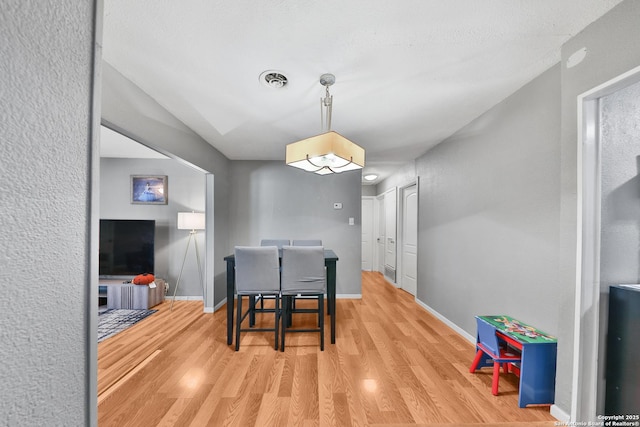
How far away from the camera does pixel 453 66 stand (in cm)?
175

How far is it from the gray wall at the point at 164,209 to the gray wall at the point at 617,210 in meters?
4.28

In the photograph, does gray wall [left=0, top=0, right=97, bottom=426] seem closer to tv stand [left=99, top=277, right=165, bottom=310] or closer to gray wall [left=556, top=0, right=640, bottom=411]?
Result: gray wall [left=556, top=0, right=640, bottom=411]

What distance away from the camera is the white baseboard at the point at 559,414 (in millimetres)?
1552

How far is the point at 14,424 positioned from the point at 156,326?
10.0 ft

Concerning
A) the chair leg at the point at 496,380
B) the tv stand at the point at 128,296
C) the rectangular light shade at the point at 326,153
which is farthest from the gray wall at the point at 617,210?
the tv stand at the point at 128,296

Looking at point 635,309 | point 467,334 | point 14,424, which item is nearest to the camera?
point 14,424

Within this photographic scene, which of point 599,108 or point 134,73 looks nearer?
point 599,108

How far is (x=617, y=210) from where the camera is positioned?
1424 millimetres

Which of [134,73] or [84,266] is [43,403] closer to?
[84,266]

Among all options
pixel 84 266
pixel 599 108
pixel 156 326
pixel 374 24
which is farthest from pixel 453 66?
pixel 156 326

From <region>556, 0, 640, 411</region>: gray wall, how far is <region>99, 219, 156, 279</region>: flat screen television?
4.51m

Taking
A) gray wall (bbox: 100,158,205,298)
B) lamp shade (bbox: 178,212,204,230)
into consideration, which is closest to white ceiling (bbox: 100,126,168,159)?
gray wall (bbox: 100,158,205,298)

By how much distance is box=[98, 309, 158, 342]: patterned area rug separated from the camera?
282cm

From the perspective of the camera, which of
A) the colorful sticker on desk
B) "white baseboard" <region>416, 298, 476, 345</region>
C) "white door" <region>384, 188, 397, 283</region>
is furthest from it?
"white door" <region>384, 188, 397, 283</region>
